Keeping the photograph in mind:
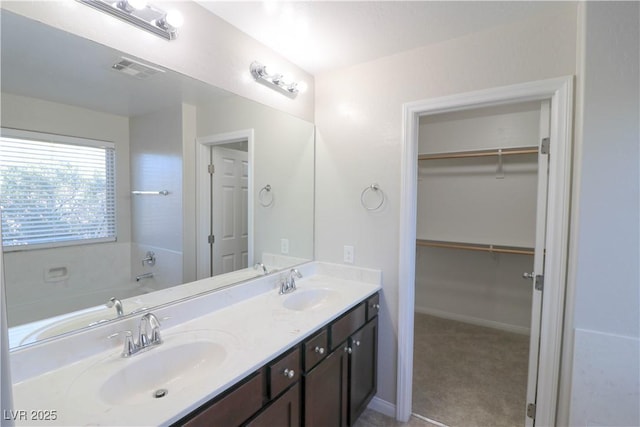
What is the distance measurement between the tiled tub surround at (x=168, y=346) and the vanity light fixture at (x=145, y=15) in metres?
1.22

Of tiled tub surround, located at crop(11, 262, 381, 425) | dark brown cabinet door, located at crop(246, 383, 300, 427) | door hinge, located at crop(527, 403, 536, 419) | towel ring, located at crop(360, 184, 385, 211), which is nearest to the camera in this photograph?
tiled tub surround, located at crop(11, 262, 381, 425)

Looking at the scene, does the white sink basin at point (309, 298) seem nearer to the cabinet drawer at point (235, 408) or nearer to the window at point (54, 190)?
the cabinet drawer at point (235, 408)

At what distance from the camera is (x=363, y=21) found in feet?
5.33

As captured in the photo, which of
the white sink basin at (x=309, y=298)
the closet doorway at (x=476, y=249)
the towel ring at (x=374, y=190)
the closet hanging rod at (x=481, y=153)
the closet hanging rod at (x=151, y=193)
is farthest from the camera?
the closet hanging rod at (x=481, y=153)

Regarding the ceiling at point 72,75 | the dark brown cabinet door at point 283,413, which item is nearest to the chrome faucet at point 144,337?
the dark brown cabinet door at point 283,413

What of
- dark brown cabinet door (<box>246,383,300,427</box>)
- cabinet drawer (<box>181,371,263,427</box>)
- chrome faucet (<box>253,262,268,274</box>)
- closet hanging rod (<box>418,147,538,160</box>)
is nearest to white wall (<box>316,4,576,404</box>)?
chrome faucet (<box>253,262,268,274</box>)

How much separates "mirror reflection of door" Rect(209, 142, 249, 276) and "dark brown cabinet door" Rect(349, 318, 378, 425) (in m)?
0.85

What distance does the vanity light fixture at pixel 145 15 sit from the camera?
1.16 metres

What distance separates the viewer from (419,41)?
1.82 meters

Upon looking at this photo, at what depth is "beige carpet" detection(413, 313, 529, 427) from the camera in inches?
81.4

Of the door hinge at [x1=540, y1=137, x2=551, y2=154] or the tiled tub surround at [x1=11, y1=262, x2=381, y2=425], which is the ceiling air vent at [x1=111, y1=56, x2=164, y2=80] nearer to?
the tiled tub surround at [x1=11, y1=262, x2=381, y2=425]

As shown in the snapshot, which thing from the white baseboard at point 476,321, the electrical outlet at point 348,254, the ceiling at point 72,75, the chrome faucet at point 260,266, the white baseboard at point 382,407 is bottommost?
the white baseboard at point 382,407

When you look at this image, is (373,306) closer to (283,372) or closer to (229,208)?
(283,372)

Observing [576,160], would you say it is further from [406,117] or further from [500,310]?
[500,310]
